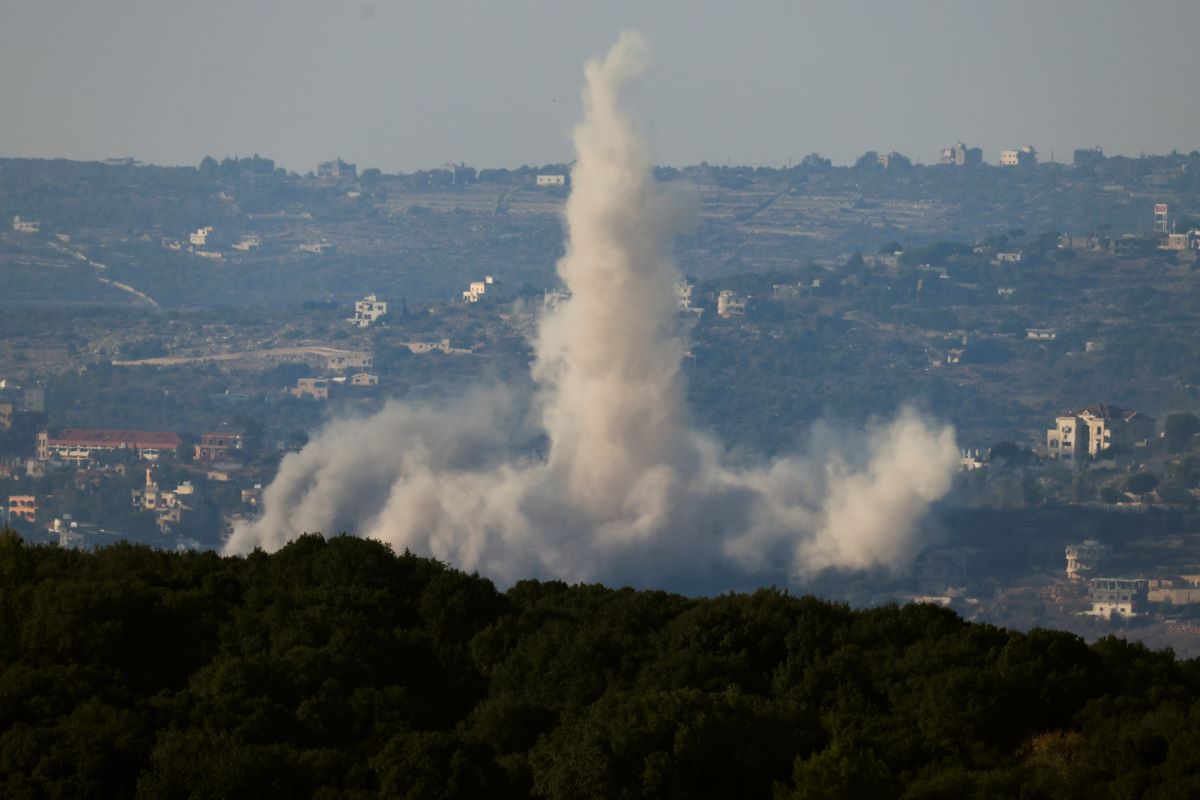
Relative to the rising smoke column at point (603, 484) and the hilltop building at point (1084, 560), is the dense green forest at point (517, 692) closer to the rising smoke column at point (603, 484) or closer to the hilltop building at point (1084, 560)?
the rising smoke column at point (603, 484)

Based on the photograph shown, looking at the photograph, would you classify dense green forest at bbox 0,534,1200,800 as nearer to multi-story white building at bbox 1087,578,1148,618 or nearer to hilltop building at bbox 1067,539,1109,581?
multi-story white building at bbox 1087,578,1148,618

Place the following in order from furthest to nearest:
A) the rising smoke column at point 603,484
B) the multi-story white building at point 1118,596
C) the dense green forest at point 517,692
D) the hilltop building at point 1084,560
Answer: the hilltop building at point 1084,560, the multi-story white building at point 1118,596, the rising smoke column at point 603,484, the dense green forest at point 517,692

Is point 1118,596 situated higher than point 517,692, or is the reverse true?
point 517,692

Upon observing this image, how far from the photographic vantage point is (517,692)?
38.7m

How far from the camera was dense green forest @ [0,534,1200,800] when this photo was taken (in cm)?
3170

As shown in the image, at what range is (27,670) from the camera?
34.9 meters

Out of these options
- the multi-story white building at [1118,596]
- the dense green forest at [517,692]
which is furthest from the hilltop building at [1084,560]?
the dense green forest at [517,692]

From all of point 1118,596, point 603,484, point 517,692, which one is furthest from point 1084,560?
point 517,692

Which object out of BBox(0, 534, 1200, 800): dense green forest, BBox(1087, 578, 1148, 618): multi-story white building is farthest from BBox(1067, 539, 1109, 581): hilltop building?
BBox(0, 534, 1200, 800): dense green forest

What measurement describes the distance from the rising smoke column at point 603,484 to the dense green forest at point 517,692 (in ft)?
305

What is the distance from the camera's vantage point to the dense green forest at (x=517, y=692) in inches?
1248

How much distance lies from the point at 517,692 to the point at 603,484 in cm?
10857

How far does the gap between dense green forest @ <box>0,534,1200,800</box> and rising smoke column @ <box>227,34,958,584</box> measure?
92.8 m

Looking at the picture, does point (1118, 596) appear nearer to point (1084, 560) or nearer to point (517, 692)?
point (1084, 560)
